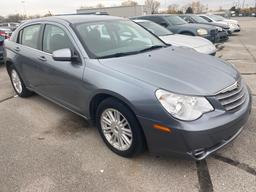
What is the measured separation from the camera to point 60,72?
3.53m

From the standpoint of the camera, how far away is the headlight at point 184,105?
7.77 feet

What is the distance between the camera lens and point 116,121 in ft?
9.67

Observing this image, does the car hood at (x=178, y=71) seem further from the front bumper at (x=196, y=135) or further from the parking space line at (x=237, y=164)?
the parking space line at (x=237, y=164)

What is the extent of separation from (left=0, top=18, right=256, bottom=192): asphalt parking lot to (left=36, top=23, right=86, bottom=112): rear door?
0.51 meters

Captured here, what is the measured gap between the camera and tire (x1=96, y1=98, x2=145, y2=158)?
8.86 ft

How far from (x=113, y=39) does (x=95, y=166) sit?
5.68 ft

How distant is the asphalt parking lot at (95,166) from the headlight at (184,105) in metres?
0.71

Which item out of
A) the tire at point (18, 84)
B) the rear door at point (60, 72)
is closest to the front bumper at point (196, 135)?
the rear door at point (60, 72)

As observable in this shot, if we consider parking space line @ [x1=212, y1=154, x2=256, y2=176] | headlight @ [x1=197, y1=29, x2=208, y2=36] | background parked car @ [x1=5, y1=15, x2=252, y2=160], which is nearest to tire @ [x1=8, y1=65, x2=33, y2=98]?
background parked car @ [x1=5, y1=15, x2=252, y2=160]

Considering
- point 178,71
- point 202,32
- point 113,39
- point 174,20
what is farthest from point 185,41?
point 178,71

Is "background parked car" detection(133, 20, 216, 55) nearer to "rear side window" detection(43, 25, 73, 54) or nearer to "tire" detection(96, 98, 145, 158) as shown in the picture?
"rear side window" detection(43, 25, 73, 54)

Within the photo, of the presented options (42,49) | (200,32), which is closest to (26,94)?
(42,49)

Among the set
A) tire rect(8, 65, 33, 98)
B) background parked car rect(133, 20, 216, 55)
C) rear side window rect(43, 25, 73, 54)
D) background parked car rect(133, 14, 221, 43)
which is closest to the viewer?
rear side window rect(43, 25, 73, 54)

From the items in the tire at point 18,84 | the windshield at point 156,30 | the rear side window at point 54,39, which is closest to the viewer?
the rear side window at point 54,39
